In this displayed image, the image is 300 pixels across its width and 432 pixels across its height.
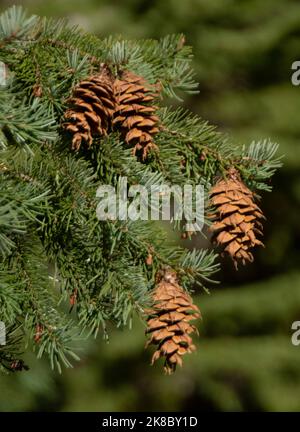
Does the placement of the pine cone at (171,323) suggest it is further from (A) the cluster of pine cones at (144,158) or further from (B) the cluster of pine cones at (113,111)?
(B) the cluster of pine cones at (113,111)

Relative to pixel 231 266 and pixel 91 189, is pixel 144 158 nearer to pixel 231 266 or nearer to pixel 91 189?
pixel 91 189

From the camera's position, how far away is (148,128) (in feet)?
3.54

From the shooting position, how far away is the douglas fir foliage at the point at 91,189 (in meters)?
1.00

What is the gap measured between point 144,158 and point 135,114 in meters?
0.07

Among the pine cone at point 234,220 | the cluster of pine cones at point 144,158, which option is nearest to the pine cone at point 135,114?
the cluster of pine cones at point 144,158

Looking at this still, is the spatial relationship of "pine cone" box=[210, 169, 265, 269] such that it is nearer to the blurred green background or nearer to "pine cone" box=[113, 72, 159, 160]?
"pine cone" box=[113, 72, 159, 160]

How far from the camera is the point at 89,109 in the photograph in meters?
0.99

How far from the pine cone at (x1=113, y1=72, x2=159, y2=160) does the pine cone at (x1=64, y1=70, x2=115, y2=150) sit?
21 millimetres

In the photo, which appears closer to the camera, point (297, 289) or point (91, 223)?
point (91, 223)

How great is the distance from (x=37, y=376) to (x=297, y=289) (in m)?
1.43

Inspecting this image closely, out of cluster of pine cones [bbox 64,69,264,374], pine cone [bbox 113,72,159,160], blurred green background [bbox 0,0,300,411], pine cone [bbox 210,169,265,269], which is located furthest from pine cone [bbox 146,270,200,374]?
blurred green background [bbox 0,0,300,411]

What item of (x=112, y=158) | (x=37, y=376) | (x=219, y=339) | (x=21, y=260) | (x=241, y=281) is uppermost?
(x=241, y=281)
